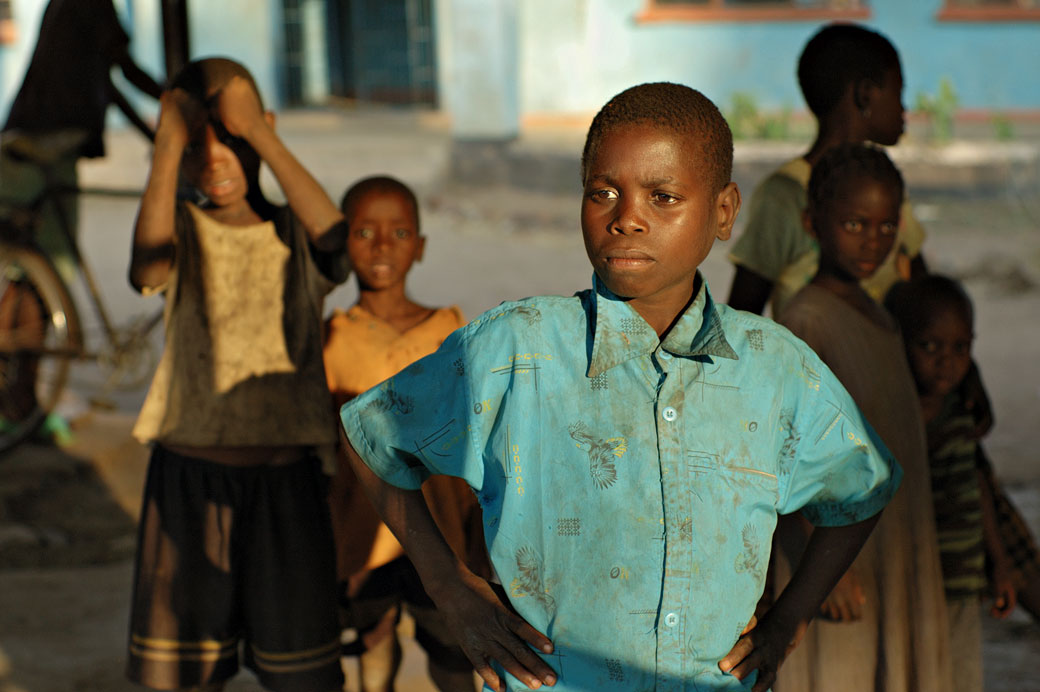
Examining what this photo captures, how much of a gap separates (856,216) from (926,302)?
32 centimetres

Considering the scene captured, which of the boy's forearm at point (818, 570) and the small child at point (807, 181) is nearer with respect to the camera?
the boy's forearm at point (818, 570)

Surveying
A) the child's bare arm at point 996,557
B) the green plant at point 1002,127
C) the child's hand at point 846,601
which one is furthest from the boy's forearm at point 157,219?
the green plant at point 1002,127

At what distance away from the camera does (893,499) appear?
7.23 ft

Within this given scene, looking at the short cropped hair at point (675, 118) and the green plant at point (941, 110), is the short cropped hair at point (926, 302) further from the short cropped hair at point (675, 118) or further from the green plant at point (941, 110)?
the green plant at point (941, 110)

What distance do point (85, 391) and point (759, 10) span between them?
8018 mm

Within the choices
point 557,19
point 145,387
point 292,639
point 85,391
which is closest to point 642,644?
point 292,639

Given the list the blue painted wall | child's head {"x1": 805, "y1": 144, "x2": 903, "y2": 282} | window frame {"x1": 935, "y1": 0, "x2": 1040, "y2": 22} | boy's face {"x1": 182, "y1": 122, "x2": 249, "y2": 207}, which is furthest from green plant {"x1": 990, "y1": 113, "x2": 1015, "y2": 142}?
boy's face {"x1": 182, "y1": 122, "x2": 249, "y2": 207}

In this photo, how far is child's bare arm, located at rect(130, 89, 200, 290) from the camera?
7.25 feet

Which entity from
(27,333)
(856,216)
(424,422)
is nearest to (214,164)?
(424,422)

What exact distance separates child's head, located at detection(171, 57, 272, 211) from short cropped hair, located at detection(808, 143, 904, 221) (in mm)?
1166

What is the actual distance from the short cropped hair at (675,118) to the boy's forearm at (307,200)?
3.21 feet

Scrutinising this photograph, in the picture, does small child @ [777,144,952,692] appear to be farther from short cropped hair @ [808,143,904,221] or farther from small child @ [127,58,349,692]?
small child @ [127,58,349,692]

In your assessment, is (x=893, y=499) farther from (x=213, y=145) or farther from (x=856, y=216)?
(x=213, y=145)

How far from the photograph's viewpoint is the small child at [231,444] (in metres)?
2.32
